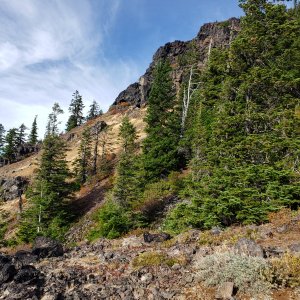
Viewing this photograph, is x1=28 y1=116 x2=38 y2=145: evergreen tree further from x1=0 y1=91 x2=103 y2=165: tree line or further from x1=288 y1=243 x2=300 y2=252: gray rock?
x1=288 y1=243 x2=300 y2=252: gray rock

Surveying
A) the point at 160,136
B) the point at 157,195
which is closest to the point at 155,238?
the point at 157,195

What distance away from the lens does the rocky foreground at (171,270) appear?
26.3ft

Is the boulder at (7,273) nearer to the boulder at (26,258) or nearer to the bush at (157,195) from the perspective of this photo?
the boulder at (26,258)

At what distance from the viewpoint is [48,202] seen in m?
36.1

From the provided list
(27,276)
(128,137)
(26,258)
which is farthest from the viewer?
(128,137)

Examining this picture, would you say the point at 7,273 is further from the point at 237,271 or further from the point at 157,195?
the point at 157,195

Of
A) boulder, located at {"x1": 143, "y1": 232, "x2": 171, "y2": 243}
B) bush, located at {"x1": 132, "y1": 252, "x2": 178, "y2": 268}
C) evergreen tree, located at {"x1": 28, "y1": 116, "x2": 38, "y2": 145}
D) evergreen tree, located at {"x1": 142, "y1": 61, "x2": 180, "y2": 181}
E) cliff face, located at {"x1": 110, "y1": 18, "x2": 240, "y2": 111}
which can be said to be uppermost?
cliff face, located at {"x1": 110, "y1": 18, "x2": 240, "y2": 111}

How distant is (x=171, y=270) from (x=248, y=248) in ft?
8.02

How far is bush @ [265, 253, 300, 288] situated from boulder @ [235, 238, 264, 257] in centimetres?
94

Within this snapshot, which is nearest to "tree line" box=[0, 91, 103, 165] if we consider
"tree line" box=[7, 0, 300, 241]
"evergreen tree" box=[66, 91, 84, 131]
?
"evergreen tree" box=[66, 91, 84, 131]

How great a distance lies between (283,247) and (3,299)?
873 cm

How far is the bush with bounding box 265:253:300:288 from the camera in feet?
25.6

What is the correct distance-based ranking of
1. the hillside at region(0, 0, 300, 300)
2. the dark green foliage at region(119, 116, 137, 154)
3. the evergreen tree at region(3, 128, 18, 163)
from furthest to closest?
1. the evergreen tree at region(3, 128, 18, 163)
2. the dark green foliage at region(119, 116, 137, 154)
3. the hillside at region(0, 0, 300, 300)

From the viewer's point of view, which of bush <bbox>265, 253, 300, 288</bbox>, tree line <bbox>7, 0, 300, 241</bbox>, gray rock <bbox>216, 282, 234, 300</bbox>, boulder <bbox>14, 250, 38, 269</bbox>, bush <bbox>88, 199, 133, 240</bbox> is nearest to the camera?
gray rock <bbox>216, 282, 234, 300</bbox>
